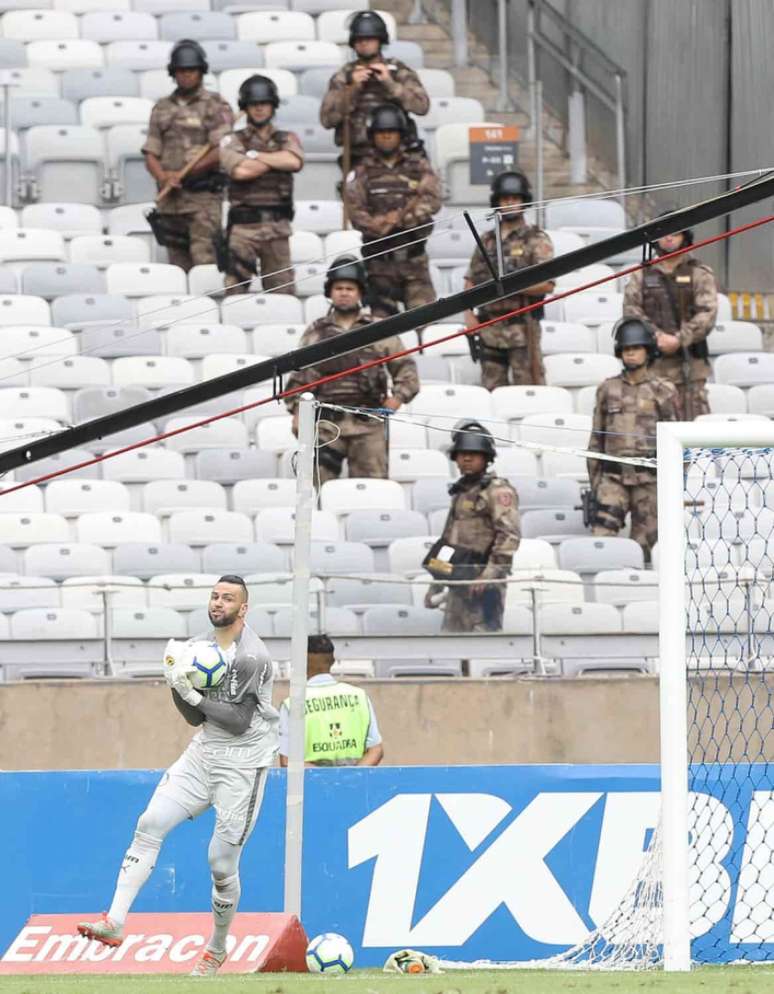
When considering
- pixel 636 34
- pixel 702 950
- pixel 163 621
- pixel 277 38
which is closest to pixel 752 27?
pixel 636 34

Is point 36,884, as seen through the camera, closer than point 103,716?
Yes

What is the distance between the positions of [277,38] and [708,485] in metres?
8.93

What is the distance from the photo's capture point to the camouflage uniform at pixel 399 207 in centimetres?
1620

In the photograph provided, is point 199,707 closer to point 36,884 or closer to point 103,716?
point 36,884

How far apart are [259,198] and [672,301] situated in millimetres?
3256

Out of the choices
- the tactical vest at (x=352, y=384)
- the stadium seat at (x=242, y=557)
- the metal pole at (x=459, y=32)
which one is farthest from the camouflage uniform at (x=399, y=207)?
the metal pole at (x=459, y=32)

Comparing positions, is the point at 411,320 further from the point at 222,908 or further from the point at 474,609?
the point at 222,908

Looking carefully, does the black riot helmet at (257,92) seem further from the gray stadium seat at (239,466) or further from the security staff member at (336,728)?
the security staff member at (336,728)

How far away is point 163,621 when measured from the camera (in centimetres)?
1217

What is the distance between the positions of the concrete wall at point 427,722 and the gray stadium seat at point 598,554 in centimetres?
96

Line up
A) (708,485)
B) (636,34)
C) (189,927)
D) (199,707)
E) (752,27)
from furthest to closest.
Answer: (636,34)
(752,27)
(708,485)
(189,927)
(199,707)

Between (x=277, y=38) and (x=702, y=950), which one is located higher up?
(x=277, y=38)

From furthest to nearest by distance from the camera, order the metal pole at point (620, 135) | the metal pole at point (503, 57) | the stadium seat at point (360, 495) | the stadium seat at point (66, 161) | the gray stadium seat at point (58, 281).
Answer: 1. the metal pole at point (503, 57)
2. the metal pole at point (620, 135)
3. the stadium seat at point (66, 161)
4. the gray stadium seat at point (58, 281)
5. the stadium seat at point (360, 495)

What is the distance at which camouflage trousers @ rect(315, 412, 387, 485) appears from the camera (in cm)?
1441
